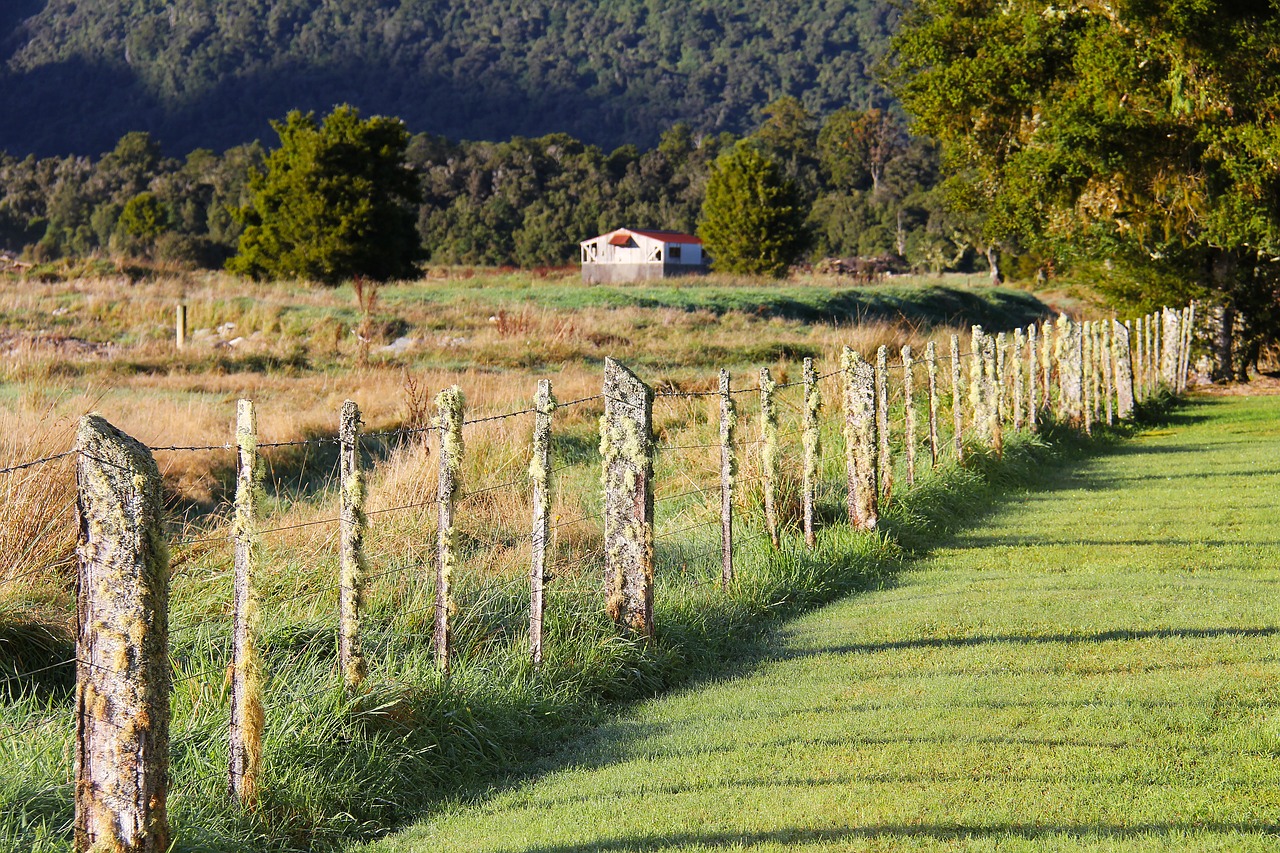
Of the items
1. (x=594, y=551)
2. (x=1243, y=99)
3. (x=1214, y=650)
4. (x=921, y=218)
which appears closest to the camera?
(x=1214, y=650)

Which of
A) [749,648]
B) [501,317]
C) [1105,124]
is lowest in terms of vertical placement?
[749,648]

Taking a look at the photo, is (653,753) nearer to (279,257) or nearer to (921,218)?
(279,257)

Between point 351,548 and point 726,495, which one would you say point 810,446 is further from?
point 351,548

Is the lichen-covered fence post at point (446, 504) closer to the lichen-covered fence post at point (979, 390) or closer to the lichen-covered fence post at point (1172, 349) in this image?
the lichen-covered fence post at point (979, 390)

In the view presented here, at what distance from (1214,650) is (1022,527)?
4.17 meters

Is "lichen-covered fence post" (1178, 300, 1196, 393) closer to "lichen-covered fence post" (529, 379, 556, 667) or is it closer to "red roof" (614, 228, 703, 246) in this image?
"lichen-covered fence post" (529, 379, 556, 667)

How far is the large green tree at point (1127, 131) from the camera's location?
19875 millimetres

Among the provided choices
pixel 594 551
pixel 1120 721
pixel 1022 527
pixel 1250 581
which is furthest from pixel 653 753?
pixel 1022 527

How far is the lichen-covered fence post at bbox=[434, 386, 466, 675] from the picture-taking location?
222 inches

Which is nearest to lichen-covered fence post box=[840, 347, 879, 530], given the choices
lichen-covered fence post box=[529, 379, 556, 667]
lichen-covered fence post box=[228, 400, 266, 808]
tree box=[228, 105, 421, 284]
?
lichen-covered fence post box=[529, 379, 556, 667]

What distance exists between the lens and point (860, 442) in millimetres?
9938

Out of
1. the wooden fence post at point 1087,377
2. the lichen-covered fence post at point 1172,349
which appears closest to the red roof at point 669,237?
the lichen-covered fence post at point 1172,349

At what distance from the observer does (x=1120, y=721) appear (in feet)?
17.6

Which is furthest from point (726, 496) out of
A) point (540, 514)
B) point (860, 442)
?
point (860, 442)
